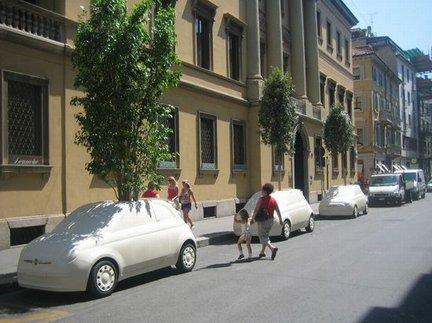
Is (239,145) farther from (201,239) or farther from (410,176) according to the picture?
(410,176)

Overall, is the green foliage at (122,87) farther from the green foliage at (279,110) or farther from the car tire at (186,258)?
the green foliage at (279,110)

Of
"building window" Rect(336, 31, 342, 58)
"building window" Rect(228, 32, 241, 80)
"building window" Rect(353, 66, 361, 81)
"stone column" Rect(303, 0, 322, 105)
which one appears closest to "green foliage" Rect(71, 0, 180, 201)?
"building window" Rect(228, 32, 241, 80)

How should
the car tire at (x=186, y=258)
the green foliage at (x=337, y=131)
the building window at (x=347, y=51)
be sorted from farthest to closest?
the building window at (x=347, y=51), the green foliage at (x=337, y=131), the car tire at (x=186, y=258)

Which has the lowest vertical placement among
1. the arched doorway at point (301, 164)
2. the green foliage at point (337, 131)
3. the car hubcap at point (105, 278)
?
the car hubcap at point (105, 278)

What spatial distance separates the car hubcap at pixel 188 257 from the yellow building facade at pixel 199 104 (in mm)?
4985

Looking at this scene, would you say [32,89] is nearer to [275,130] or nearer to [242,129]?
[275,130]

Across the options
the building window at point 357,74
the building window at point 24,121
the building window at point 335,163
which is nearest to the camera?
the building window at point 24,121

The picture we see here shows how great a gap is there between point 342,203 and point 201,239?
10.1 metres

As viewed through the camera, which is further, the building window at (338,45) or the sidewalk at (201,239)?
the building window at (338,45)

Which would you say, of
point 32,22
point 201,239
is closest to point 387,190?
point 201,239

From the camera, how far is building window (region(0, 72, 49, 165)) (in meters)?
12.7

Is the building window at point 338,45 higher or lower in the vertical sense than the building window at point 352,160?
higher

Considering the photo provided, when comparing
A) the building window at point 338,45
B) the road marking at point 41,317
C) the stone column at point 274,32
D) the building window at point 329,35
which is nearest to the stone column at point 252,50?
the stone column at point 274,32

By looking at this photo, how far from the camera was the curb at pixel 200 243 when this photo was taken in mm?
8891
